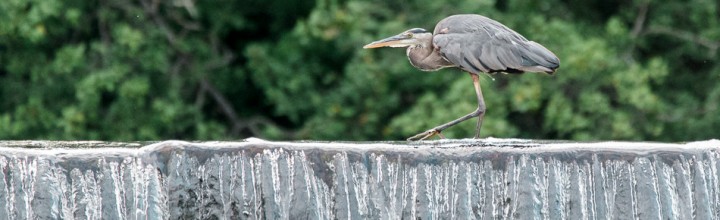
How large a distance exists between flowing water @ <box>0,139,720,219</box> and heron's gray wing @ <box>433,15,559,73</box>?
4.50 feet

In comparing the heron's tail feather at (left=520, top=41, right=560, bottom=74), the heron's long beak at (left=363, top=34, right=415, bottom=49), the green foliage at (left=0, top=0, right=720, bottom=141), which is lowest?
the heron's tail feather at (left=520, top=41, right=560, bottom=74)

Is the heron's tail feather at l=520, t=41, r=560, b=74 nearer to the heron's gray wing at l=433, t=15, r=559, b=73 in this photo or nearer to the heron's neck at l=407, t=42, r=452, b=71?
the heron's gray wing at l=433, t=15, r=559, b=73

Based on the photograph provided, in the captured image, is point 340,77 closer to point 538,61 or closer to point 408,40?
point 408,40

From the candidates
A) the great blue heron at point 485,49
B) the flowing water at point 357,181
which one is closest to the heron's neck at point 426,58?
the great blue heron at point 485,49

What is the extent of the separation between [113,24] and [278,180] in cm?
629

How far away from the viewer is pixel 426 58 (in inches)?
295

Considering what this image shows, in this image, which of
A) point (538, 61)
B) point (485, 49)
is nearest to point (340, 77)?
point (485, 49)

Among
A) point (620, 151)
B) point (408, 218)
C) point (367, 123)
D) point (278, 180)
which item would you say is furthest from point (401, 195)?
point (367, 123)

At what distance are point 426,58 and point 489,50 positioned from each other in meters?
0.59

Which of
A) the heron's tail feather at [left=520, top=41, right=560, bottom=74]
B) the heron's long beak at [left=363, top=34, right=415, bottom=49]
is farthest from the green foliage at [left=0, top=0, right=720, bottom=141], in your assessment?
the heron's tail feather at [left=520, top=41, right=560, bottom=74]

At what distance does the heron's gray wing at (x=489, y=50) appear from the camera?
22.7ft

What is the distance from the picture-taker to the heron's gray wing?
6.92m

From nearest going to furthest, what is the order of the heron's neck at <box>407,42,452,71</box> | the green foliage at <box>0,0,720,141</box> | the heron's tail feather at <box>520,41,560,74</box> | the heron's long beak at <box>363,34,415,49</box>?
the heron's tail feather at <box>520,41,560,74</box>
the heron's neck at <box>407,42,452,71</box>
the heron's long beak at <box>363,34,415,49</box>
the green foliage at <box>0,0,720,141</box>

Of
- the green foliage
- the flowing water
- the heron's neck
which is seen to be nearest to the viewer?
the flowing water
